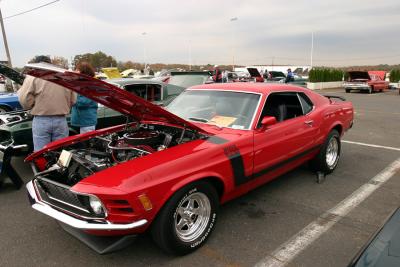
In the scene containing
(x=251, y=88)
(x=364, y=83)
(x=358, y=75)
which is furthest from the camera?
(x=358, y=75)

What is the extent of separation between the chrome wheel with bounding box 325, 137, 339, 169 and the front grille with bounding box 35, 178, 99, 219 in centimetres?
388

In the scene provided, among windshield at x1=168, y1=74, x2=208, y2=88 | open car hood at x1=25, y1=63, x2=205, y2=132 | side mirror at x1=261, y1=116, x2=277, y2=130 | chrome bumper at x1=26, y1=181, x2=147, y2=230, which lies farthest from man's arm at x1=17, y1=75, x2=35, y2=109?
windshield at x1=168, y1=74, x2=208, y2=88

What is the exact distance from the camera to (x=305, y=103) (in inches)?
189

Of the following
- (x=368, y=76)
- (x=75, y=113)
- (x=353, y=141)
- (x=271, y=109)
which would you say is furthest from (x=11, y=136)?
(x=368, y=76)

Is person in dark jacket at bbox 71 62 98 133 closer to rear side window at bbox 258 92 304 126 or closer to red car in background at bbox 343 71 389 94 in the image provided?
rear side window at bbox 258 92 304 126

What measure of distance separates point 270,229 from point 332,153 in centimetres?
243

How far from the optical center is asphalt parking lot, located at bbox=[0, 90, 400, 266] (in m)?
2.96

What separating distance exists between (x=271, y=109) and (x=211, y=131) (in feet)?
3.43

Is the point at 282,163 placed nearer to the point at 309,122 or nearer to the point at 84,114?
the point at 309,122

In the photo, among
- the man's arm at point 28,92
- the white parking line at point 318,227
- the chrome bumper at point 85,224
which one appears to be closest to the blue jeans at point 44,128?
the man's arm at point 28,92

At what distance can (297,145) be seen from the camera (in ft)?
14.1

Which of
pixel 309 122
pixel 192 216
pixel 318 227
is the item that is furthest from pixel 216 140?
pixel 309 122

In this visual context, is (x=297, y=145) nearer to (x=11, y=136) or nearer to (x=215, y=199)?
(x=215, y=199)

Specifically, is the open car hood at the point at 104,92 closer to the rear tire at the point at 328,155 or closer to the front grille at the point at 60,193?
the front grille at the point at 60,193
